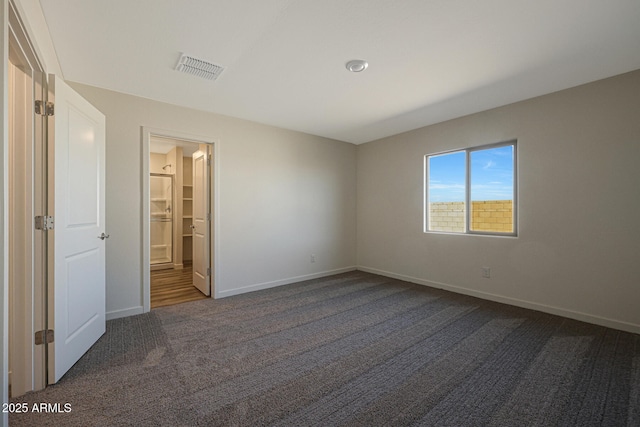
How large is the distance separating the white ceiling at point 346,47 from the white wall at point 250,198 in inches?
15.5

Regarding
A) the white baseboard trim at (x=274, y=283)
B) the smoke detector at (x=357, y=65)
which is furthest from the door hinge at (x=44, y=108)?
the white baseboard trim at (x=274, y=283)

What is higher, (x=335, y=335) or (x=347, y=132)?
(x=347, y=132)

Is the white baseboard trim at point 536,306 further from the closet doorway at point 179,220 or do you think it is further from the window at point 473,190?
the closet doorway at point 179,220

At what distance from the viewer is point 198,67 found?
8.36ft

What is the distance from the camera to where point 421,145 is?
4.38 metres

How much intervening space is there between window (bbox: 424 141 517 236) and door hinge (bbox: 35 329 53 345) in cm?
439

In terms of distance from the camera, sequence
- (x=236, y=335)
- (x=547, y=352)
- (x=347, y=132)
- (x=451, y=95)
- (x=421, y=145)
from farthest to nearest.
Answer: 1. (x=347, y=132)
2. (x=421, y=145)
3. (x=451, y=95)
4. (x=236, y=335)
5. (x=547, y=352)

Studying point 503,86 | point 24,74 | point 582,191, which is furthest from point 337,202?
point 24,74

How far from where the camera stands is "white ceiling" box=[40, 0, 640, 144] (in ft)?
6.03

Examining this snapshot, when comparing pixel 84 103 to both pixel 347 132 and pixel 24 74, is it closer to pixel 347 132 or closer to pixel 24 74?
pixel 24 74

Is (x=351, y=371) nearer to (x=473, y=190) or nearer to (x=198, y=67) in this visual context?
(x=198, y=67)

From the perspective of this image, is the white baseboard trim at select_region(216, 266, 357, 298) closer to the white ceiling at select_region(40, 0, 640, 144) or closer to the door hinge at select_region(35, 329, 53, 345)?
the door hinge at select_region(35, 329, 53, 345)

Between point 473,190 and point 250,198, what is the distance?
328 centimetres

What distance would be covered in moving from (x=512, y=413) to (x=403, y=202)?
334cm
